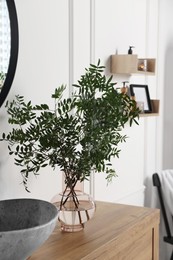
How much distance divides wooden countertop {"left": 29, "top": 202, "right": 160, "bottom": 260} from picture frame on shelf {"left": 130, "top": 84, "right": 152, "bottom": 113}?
1.13 meters

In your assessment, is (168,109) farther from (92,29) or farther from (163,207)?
(92,29)

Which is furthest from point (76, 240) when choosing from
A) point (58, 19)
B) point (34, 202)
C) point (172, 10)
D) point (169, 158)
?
point (172, 10)

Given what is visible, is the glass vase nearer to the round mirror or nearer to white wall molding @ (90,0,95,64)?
the round mirror

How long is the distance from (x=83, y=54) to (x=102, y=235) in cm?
112

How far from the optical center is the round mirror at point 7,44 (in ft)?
6.05

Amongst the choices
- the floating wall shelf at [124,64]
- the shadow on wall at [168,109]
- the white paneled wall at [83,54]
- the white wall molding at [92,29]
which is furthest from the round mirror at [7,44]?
the shadow on wall at [168,109]

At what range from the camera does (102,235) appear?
1740 mm

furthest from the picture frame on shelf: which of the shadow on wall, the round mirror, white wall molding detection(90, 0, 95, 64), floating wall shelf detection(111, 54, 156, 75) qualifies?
the round mirror

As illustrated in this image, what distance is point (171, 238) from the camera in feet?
10.7

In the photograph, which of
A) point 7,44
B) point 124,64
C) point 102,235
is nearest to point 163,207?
point 124,64

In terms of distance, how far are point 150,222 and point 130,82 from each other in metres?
1.30

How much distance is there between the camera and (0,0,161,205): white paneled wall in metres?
2.02

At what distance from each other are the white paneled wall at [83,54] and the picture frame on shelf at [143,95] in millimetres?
49

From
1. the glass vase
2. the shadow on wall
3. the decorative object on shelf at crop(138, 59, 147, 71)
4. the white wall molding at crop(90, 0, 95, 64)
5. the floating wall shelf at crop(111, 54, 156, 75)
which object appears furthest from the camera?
the shadow on wall
